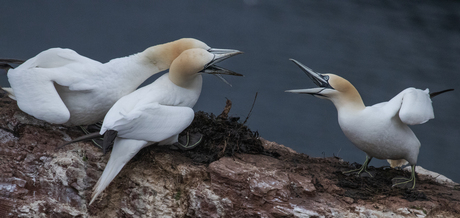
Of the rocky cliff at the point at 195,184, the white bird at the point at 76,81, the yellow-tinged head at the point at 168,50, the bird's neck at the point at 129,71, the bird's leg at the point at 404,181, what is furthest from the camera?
the yellow-tinged head at the point at 168,50

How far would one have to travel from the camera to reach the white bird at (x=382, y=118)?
341cm

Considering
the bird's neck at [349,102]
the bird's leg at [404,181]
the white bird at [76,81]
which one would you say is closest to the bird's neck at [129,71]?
the white bird at [76,81]

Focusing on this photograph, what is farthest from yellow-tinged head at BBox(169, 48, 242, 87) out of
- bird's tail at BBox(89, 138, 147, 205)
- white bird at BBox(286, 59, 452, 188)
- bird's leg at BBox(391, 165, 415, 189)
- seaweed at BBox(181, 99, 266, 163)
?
bird's leg at BBox(391, 165, 415, 189)

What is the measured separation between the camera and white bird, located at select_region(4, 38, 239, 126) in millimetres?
3342

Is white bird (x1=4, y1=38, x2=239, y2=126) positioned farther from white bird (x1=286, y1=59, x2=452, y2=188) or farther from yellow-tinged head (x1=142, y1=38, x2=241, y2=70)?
white bird (x1=286, y1=59, x2=452, y2=188)

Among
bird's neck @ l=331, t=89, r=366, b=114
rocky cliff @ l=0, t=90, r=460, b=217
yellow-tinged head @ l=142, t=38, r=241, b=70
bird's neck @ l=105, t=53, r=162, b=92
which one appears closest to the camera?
rocky cliff @ l=0, t=90, r=460, b=217

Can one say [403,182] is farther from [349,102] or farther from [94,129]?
[94,129]

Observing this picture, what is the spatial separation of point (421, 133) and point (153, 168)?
5.24m

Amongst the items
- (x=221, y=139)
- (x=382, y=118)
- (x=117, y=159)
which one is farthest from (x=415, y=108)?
(x=117, y=159)

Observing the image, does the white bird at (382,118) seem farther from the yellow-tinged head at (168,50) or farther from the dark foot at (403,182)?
the yellow-tinged head at (168,50)

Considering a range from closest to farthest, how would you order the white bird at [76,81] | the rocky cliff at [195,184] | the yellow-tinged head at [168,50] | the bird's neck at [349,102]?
1. the rocky cliff at [195,184]
2. the white bird at [76,81]
3. the bird's neck at [349,102]
4. the yellow-tinged head at [168,50]

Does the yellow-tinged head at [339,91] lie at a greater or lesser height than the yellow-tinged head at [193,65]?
greater

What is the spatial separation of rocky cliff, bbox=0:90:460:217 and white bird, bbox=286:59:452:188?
0.92 feet

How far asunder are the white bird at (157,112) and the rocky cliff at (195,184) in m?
0.30
